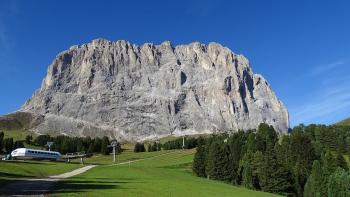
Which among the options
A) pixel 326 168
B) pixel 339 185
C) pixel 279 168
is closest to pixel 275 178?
pixel 279 168

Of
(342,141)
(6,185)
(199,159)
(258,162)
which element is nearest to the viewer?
(6,185)

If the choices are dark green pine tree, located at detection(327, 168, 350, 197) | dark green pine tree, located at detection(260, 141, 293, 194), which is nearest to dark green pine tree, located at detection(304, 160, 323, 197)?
dark green pine tree, located at detection(327, 168, 350, 197)

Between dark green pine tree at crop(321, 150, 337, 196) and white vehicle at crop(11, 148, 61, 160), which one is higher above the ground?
white vehicle at crop(11, 148, 61, 160)

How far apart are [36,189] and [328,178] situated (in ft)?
250

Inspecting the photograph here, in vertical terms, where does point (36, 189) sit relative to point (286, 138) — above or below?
below

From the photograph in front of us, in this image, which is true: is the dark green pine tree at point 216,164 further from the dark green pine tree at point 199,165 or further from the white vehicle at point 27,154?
the white vehicle at point 27,154

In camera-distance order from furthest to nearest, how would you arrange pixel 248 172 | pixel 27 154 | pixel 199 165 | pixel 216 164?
pixel 199 165
pixel 27 154
pixel 216 164
pixel 248 172

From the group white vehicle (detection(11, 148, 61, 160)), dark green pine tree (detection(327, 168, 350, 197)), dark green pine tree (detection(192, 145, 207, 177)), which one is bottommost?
dark green pine tree (detection(327, 168, 350, 197))

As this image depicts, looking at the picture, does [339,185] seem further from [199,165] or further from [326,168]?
[199,165]

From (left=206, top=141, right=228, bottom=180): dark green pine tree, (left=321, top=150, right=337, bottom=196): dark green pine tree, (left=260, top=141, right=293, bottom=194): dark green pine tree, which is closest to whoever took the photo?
(left=321, top=150, right=337, bottom=196): dark green pine tree

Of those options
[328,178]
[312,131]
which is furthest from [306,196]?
[312,131]

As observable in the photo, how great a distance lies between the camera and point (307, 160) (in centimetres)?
13225

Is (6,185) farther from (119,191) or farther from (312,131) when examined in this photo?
(312,131)

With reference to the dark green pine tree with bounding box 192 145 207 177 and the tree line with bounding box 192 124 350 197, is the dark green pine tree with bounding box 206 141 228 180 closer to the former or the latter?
the tree line with bounding box 192 124 350 197
